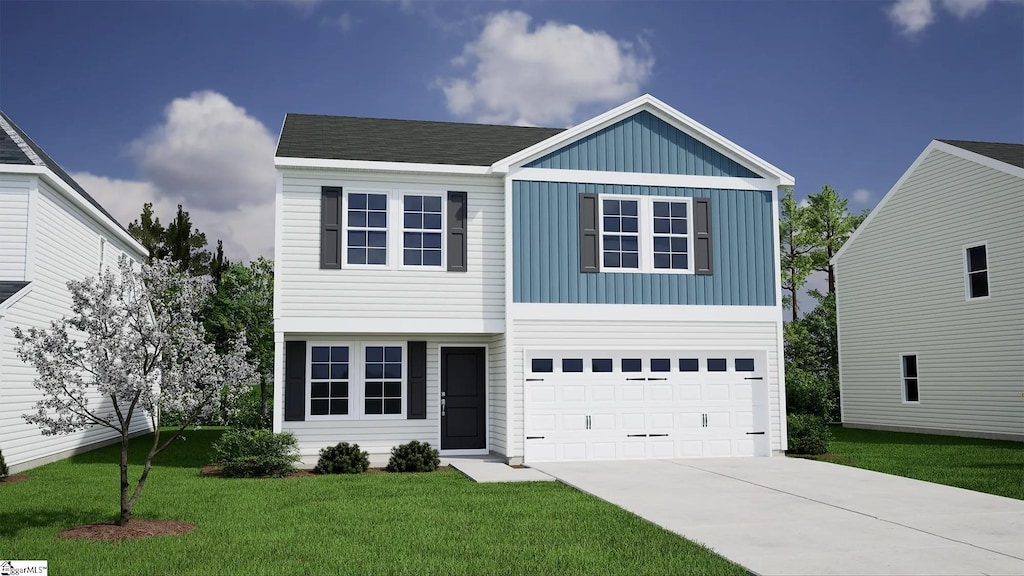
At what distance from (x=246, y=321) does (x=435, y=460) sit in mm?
12744

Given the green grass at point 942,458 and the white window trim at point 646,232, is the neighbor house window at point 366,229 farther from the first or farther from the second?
the green grass at point 942,458

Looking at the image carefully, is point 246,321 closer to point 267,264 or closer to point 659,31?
point 267,264

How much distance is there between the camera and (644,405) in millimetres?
16969

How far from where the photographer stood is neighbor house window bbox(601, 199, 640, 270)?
1705 cm

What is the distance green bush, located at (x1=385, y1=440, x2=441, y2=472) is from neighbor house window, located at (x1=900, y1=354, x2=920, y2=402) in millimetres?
15324

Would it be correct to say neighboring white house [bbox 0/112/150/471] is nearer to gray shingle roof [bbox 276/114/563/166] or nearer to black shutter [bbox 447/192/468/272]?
gray shingle roof [bbox 276/114/563/166]

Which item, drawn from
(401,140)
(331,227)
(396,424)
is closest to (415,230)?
Result: (331,227)

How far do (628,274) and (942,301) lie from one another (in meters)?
11.1

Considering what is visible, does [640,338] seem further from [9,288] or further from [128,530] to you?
[9,288]

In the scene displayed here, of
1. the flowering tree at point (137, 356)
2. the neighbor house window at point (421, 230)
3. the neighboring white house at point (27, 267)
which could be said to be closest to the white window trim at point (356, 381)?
the neighbor house window at point (421, 230)

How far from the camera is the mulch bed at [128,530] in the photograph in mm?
9266

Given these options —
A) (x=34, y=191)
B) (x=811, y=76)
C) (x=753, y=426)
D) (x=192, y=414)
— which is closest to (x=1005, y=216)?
(x=753, y=426)

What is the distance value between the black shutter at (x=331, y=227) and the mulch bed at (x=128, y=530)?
696 centimetres

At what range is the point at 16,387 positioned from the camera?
15.8 metres
